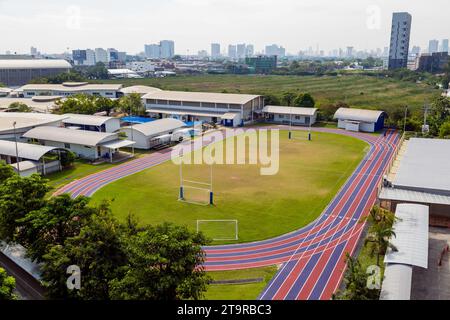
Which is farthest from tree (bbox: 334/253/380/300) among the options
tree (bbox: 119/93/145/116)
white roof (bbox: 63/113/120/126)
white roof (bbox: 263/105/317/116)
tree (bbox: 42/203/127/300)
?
tree (bbox: 119/93/145/116)

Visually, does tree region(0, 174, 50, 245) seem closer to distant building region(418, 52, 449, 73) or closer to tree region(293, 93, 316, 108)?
tree region(293, 93, 316, 108)

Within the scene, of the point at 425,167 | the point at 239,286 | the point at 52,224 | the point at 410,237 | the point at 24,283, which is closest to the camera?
the point at 52,224

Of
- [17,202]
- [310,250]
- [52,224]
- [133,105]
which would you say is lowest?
[310,250]

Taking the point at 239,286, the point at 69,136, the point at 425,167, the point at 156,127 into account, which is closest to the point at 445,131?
the point at 425,167

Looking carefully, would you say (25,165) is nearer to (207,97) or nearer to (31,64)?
(207,97)

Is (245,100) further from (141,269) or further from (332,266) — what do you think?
(141,269)

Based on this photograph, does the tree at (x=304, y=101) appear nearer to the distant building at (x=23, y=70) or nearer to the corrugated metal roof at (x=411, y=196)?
the corrugated metal roof at (x=411, y=196)

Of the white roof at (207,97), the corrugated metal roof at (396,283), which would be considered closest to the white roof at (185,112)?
the white roof at (207,97)
